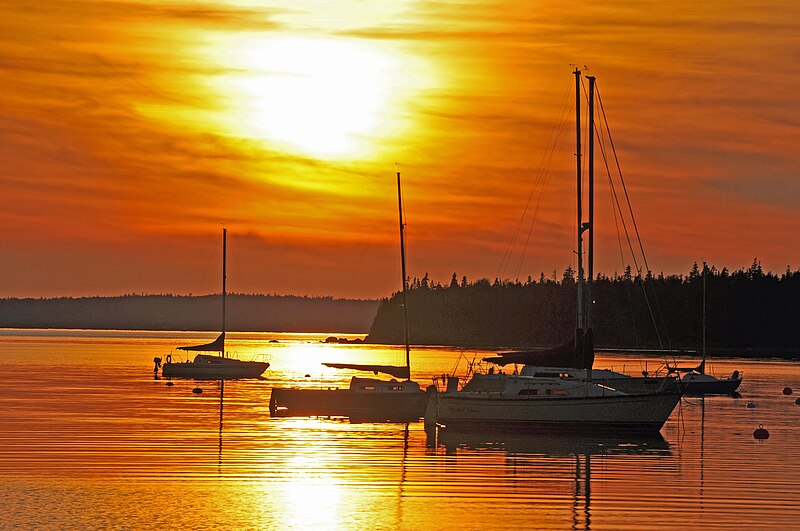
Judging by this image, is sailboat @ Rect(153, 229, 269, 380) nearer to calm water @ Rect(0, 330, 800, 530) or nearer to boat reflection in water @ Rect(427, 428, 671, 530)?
calm water @ Rect(0, 330, 800, 530)

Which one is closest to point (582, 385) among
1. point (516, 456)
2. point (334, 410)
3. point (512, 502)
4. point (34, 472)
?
point (516, 456)

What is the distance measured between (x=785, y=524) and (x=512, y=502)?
26.2ft

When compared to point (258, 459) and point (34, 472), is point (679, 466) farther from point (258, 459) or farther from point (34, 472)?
point (34, 472)

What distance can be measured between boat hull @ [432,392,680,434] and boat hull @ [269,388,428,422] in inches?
419

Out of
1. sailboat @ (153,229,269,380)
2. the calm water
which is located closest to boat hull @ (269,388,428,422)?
the calm water

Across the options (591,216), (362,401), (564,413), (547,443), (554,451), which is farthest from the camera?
(362,401)

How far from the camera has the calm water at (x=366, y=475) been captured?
33.1 meters

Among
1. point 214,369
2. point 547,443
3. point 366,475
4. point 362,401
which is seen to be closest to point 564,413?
point 547,443

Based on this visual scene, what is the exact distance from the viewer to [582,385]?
59.2 metres

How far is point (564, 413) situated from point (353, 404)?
649 inches

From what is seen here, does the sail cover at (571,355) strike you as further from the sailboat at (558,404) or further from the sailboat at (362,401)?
the sailboat at (362,401)

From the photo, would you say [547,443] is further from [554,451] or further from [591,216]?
[591,216]

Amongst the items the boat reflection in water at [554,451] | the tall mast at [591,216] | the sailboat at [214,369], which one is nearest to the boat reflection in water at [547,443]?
the boat reflection in water at [554,451]

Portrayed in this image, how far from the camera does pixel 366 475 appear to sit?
137 ft
